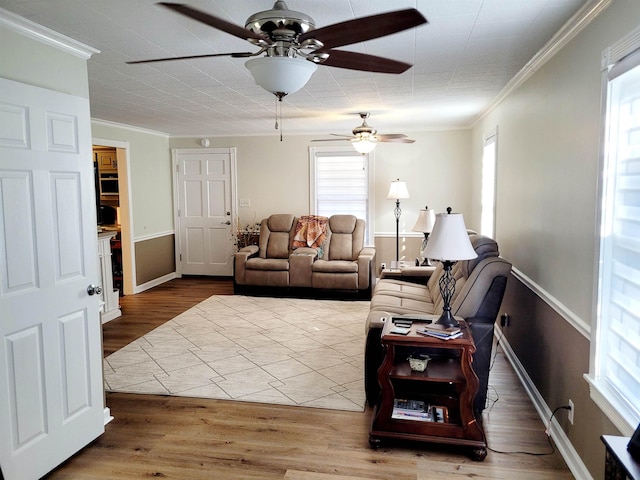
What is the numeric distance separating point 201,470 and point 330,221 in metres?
4.67

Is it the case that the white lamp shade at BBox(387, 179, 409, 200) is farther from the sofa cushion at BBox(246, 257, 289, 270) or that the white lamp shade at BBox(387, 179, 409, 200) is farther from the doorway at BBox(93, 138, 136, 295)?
the doorway at BBox(93, 138, 136, 295)

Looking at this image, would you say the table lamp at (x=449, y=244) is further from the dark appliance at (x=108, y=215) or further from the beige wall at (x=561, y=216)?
the dark appliance at (x=108, y=215)

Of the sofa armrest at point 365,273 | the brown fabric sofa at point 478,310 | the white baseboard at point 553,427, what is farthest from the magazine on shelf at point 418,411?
the sofa armrest at point 365,273

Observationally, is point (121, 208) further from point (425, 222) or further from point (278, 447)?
point (278, 447)

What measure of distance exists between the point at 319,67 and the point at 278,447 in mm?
2544

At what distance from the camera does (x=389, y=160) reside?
23.0ft

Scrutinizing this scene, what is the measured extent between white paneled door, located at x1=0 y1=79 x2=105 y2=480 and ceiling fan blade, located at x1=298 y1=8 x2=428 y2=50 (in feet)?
4.76

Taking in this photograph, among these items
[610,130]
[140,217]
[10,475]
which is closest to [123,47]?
[10,475]

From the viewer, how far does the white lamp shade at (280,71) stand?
177 cm

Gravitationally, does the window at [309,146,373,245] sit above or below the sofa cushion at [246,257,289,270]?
above

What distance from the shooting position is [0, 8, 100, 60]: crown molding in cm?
218

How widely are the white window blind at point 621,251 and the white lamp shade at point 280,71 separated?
50.7 inches

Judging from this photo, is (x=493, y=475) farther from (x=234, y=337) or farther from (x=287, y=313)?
(x=287, y=313)

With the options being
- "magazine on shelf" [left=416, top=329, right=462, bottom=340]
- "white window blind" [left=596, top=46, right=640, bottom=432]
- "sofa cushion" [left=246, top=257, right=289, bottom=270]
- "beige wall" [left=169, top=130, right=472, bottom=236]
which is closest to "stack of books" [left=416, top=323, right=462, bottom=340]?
"magazine on shelf" [left=416, top=329, right=462, bottom=340]
